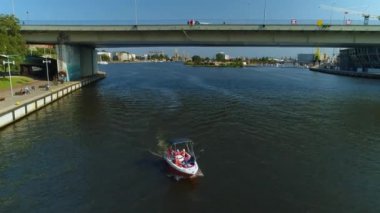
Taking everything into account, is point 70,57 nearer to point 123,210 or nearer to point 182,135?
point 182,135

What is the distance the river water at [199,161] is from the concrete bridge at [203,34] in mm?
23638

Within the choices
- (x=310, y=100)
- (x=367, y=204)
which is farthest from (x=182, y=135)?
(x=310, y=100)

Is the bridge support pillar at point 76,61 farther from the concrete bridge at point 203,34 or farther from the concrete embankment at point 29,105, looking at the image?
the concrete embankment at point 29,105

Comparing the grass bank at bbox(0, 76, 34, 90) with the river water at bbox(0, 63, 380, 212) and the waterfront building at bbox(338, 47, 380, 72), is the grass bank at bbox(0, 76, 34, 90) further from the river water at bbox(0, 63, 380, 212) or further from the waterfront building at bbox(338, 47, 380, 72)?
the waterfront building at bbox(338, 47, 380, 72)

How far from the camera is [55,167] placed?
2638 centimetres

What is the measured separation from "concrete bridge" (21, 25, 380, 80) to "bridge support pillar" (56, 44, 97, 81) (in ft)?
0.78

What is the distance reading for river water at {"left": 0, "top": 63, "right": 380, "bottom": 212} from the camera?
68.4 ft

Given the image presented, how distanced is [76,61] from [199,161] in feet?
223

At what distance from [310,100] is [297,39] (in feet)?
47.3

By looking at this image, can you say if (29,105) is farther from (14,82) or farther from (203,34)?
(203,34)

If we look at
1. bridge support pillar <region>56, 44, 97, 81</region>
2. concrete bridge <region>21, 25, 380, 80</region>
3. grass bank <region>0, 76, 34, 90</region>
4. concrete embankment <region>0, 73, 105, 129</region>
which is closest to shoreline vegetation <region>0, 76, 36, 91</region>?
grass bank <region>0, 76, 34, 90</region>

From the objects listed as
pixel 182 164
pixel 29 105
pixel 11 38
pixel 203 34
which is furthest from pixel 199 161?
pixel 11 38

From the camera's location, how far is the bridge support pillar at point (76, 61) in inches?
2956

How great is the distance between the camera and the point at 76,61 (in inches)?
3366
